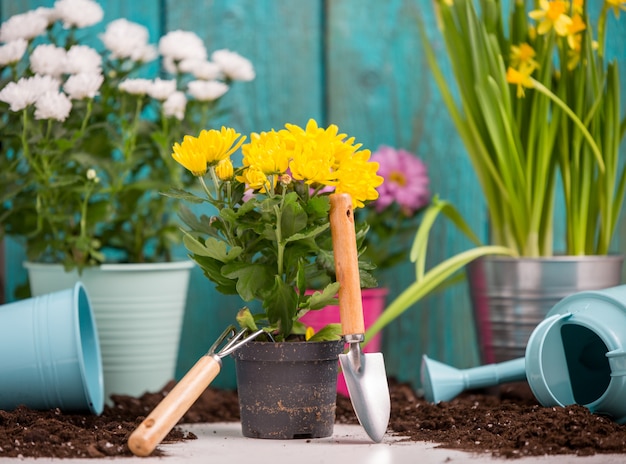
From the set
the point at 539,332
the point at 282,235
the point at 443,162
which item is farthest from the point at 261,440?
the point at 443,162

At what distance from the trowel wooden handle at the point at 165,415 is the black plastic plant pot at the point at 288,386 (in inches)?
3.9

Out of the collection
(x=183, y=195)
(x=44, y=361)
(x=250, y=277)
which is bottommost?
(x=44, y=361)

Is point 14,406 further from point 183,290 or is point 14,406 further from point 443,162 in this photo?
point 443,162

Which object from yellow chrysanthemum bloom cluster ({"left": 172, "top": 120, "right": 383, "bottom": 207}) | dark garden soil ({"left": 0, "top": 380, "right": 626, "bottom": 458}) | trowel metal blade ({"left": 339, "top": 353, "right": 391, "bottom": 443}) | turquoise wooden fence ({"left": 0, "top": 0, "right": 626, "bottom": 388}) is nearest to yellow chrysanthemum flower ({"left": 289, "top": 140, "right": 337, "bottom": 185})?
yellow chrysanthemum bloom cluster ({"left": 172, "top": 120, "right": 383, "bottom": 207})

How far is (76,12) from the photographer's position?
1352 millimetres

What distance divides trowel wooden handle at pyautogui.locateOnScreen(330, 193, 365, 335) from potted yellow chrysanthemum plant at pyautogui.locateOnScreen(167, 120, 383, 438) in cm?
1

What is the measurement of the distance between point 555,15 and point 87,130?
0.73 meters

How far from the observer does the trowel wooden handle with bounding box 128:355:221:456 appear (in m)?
0.89

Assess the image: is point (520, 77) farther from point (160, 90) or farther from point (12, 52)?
point (12, 52)

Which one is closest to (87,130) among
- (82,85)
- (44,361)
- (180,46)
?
(82,85)

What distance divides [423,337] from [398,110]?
43 cm

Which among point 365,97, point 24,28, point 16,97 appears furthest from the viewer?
point 365,97

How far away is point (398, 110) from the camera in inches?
65.0

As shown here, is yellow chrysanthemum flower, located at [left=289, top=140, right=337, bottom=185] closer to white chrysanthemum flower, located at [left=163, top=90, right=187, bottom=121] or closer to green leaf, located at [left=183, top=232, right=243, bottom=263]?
green leaf, located at [left=183, top=232, right=243, bottom=263]
